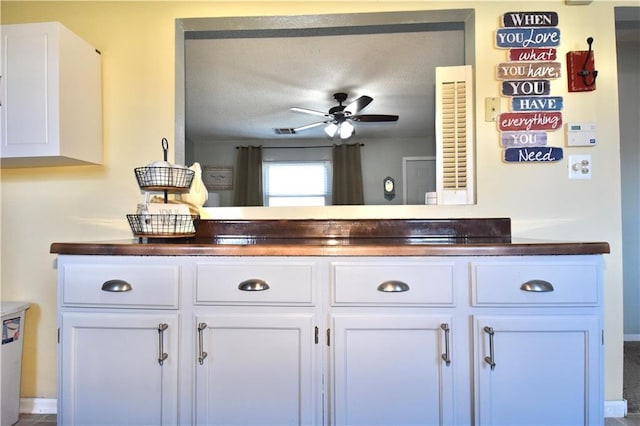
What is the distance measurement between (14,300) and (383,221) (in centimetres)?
200

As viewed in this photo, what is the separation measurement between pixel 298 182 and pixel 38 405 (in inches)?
167

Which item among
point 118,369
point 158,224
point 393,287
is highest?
point 158,224

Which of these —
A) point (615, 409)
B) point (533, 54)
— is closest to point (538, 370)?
point (615, 409)

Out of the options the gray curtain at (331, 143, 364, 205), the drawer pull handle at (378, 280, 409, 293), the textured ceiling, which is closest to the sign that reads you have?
the textured ceiling

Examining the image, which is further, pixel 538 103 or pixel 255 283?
pixel 538 103

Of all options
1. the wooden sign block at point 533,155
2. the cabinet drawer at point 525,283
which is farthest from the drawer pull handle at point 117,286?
the wooden sign block at point 533,155

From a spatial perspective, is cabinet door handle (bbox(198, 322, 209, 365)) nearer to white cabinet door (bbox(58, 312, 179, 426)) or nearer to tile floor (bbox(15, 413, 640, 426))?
white cabinet door (bbox(58, 312, 179, 426))

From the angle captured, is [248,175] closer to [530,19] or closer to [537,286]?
[530,19]

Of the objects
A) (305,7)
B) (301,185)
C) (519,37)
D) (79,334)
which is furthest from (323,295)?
(301,185)

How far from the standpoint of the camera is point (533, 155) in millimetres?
1601

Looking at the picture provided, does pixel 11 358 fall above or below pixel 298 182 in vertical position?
below

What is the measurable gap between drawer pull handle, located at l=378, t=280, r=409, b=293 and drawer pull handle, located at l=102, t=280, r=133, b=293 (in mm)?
901

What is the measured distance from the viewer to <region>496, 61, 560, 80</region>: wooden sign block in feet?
5.24

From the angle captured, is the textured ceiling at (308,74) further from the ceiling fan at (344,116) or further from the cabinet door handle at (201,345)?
the cabinet door handle at (201,345)
